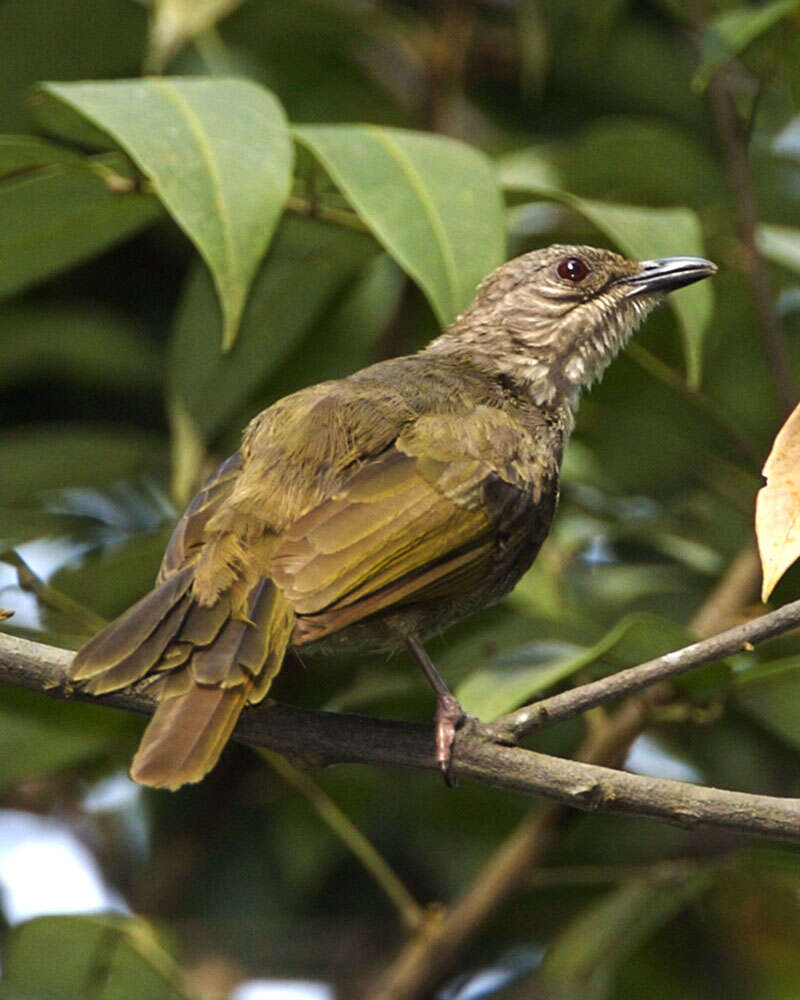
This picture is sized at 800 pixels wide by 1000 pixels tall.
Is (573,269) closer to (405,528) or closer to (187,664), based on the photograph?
(405,528)

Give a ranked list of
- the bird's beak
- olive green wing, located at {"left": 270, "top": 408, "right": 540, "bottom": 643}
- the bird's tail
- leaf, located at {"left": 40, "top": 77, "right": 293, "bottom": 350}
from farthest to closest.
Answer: the bird's beak → leaf, located at {"left": 40, "top": 77, "right": 293, "bottom": 350} → olive green wing, located at {"left": 270, "top": 408, "right": 540, "bottom": 643} → the bird's tail

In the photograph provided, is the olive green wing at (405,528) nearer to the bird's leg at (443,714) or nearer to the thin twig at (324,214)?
the bird's leg at (443,714)

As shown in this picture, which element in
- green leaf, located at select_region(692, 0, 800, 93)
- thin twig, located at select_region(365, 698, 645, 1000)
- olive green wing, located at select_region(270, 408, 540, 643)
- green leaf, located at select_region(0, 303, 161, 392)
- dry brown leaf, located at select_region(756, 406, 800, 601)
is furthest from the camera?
green leaf, located at select_region(0, 303, 161, 392)

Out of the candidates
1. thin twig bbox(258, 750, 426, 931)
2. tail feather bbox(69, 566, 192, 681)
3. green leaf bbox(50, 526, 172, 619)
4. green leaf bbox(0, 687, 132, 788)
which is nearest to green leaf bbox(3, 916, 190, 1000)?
green leaf bbox(0, 687, 132, 788)

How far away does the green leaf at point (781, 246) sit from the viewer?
396cm

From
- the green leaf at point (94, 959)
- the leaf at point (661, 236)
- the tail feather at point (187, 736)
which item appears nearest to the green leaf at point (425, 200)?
the leaf at point (661, 236)

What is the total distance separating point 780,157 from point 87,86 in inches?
89.3

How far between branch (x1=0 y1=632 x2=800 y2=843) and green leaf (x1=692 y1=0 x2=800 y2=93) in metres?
1.55

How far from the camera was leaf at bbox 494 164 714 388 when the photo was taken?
330cm

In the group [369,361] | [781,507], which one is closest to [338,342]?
[369,361]

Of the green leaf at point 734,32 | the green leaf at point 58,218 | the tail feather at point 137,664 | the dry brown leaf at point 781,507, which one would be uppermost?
the green leaf at point 734,32

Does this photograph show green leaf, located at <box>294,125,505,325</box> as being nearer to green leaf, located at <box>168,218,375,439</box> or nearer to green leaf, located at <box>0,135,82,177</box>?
green leaf, located at <box>168,218,375,439</box>

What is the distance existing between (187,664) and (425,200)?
119 cm

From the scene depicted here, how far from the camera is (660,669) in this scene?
Result: 95.8 inches
